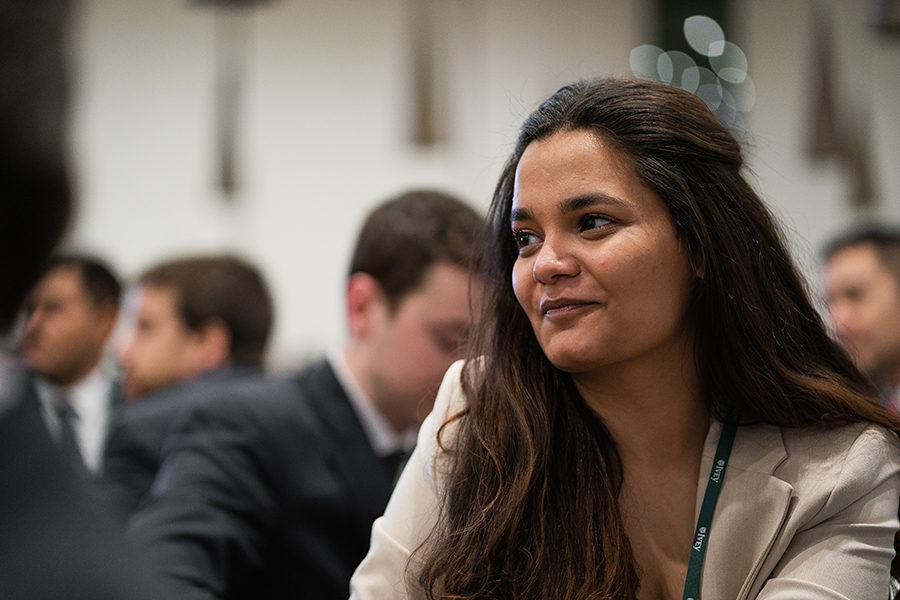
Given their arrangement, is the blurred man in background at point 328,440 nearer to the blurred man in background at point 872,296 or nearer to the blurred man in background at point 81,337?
the blurred man in background at point 81,337

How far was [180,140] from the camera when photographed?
7.93 meters

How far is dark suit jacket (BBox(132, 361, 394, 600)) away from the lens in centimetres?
176

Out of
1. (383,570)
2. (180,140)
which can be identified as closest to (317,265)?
(180,140)

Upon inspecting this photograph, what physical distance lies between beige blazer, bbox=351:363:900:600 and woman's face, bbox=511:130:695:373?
269 mm

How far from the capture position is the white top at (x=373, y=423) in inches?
82.4

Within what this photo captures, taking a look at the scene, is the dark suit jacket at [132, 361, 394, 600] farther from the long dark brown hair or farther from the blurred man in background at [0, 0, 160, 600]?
the blurred man in background at [0, 0, 160, 600]

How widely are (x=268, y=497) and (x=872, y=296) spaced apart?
2.88 metres

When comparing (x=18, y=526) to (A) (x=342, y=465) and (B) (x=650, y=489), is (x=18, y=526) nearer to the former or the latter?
(B) (x=650, y=489)

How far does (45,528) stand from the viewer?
0.48 m

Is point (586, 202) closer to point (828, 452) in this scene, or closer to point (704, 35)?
point (828, 452)

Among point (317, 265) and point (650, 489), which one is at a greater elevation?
point (650, 489)

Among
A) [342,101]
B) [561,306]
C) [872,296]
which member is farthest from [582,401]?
[342,101]

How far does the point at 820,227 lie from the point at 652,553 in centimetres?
758

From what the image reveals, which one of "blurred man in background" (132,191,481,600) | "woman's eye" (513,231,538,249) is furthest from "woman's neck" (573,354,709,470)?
"blurred man in background" (132,191,481,600)
